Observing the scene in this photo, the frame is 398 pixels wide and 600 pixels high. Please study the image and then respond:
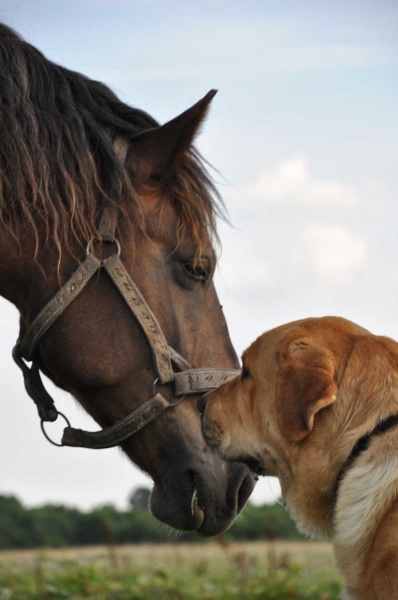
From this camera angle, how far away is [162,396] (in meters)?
4.20

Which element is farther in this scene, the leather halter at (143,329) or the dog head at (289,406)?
the leather halter at (143,329)

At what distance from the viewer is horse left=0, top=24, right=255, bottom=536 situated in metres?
4.16

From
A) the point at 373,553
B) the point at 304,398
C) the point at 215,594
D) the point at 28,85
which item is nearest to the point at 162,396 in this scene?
the point at 304,398

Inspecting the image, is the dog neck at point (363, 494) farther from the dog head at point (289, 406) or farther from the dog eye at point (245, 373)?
the dog eye at point (245, 373)

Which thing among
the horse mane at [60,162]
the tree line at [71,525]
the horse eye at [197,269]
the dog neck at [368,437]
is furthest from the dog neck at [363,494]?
the tree line at [71,525]

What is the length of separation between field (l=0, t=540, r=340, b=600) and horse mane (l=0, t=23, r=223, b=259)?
9.56 ft

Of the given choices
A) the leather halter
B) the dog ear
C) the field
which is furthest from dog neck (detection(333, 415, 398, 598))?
the field

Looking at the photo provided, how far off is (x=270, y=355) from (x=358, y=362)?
0.43 metres

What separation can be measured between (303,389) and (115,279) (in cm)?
126

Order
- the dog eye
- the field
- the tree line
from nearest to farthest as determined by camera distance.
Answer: the dog eye, the field, the tree line

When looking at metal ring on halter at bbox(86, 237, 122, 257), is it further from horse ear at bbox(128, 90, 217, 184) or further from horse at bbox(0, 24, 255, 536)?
horse ear at bbox(128, 90, 217, 184)

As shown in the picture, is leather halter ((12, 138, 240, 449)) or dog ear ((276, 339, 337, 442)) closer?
dog ear ((276, 339, 337, 442))

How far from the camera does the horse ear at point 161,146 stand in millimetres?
4305

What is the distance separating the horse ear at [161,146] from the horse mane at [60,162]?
0.26 feet
